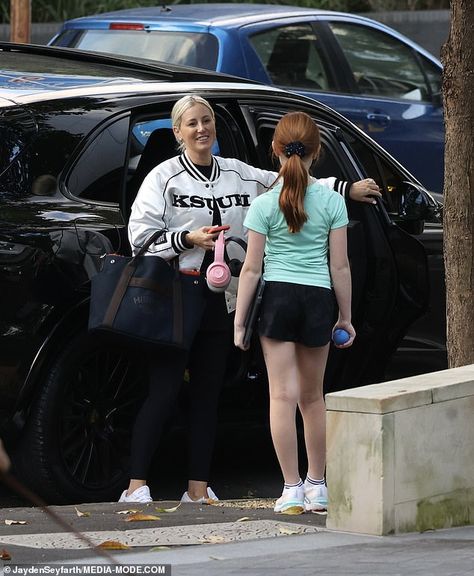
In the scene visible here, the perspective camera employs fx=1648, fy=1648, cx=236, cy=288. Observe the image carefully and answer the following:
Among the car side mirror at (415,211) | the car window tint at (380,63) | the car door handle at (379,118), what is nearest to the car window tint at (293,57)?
the car window tint at (380,63)

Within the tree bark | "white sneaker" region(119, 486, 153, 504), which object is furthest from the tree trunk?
the tree bark

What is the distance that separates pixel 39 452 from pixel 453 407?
175 centimetres

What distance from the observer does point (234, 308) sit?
7195 mm

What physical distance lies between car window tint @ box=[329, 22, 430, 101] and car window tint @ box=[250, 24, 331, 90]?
0.30 meters

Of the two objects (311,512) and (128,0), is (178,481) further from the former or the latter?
(128,0)

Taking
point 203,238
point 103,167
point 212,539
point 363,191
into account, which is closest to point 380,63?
point 363,191

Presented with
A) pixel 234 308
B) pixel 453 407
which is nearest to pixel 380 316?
pixel 234 308

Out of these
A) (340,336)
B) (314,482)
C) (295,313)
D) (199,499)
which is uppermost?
(295,313)

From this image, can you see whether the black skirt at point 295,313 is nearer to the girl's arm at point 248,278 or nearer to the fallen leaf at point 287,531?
the girl's arm at point 248,278

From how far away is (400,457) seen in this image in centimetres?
607

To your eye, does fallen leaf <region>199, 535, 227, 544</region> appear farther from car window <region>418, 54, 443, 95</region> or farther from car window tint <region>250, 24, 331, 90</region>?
car window <region>418, 54, 443, 95</region>

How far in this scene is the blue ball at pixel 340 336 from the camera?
6.94m

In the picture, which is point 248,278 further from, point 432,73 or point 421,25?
point 421,25

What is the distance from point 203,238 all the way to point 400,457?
134cm
